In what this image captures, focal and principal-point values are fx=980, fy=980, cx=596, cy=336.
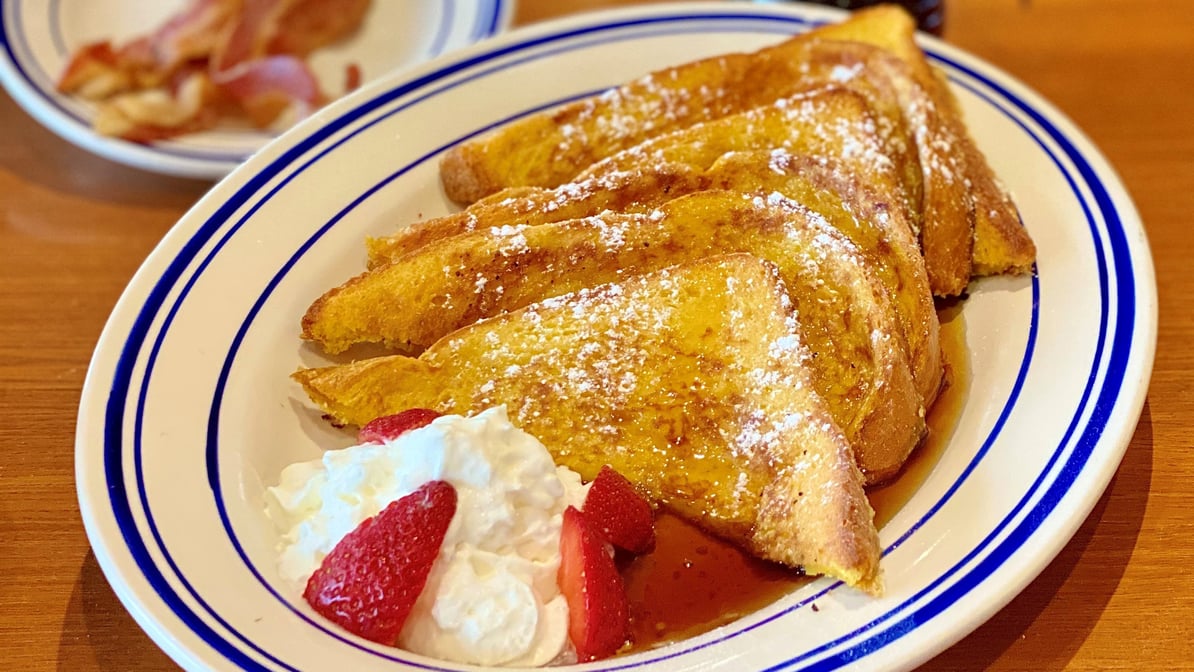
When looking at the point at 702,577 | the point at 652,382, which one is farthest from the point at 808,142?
the point at 702,577

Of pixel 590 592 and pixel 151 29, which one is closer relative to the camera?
pixel 590 592

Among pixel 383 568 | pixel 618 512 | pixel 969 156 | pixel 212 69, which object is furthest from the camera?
pixel 212 69

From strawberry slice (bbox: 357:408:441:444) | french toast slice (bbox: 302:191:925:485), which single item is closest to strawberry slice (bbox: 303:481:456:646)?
strawberry slice (bbox: 357:408:441:444)

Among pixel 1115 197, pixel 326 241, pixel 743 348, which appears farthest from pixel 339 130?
pixel 1115 197

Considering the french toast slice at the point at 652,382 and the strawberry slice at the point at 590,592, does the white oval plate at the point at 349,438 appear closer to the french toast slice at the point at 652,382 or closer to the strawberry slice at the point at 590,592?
the strawberry slice at the point at 590,592

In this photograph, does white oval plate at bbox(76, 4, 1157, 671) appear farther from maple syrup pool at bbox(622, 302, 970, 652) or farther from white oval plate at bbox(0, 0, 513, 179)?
white oval plate at bbox(0, 0, 513, 179)

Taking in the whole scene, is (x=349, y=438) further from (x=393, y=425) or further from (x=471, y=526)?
(x=471, y=526)

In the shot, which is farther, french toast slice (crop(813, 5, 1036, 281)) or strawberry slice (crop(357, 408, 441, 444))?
french toast slice (crop(813, 5, 1036, 281))
